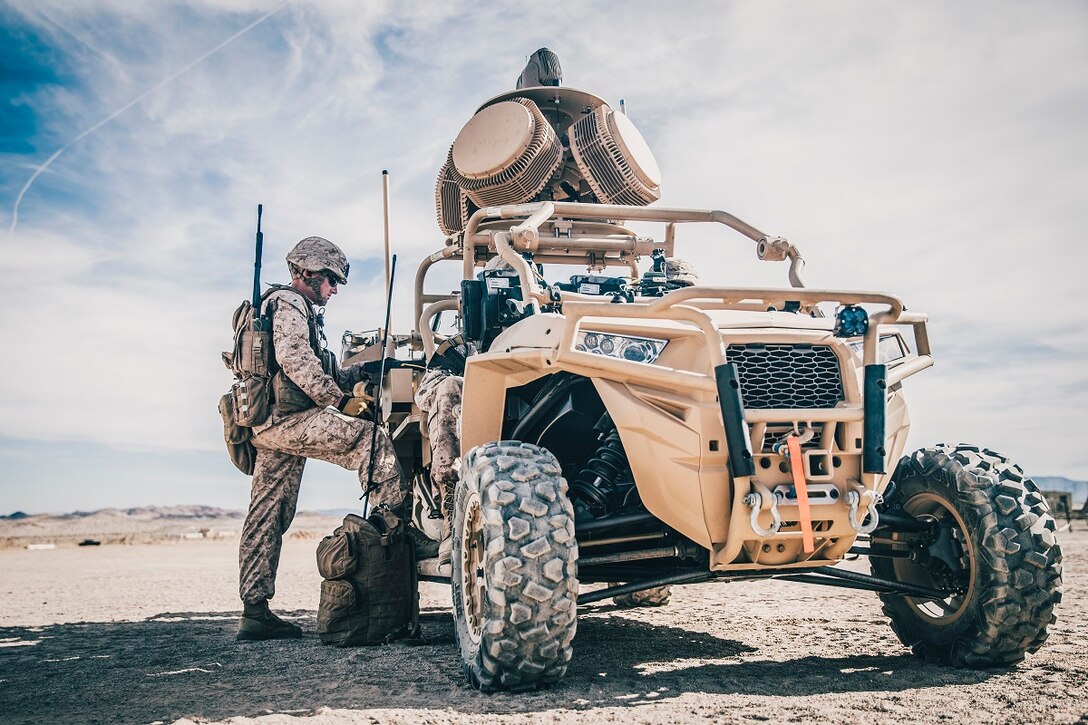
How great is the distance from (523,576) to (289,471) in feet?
11.0

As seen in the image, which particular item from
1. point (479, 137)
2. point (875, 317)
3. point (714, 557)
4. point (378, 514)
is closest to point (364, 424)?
point (378, 514)

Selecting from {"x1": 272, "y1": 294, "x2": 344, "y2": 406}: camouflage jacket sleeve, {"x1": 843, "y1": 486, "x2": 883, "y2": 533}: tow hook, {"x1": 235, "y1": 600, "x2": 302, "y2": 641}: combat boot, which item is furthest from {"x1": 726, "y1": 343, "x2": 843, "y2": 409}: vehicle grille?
{"x1": 235, "y1": 600, "x2": 302, "y2": 641}: combat boot

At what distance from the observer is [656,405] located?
415cm

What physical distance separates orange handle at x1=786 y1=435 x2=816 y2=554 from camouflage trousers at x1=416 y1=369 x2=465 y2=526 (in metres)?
1.83

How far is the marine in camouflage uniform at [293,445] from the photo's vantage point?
614cm

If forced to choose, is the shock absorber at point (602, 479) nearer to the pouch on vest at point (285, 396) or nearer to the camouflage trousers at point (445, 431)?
the camouflage trousers at point (445, 431)

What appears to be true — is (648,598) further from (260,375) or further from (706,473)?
(706,473)

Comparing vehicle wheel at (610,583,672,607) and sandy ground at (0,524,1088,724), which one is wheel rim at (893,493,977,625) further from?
vehicle wheel at (610,583,672,607)

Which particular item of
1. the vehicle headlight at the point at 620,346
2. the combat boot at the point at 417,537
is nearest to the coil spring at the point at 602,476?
the vehicle headlight at the point at 620,346

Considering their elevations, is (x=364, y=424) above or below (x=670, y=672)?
above

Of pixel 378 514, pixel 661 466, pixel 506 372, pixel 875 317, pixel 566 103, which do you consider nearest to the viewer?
pixel 661 466

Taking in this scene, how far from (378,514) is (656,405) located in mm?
2231

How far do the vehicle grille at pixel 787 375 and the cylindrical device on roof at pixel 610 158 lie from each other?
132 inches

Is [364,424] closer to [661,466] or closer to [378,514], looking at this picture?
[378,514]
